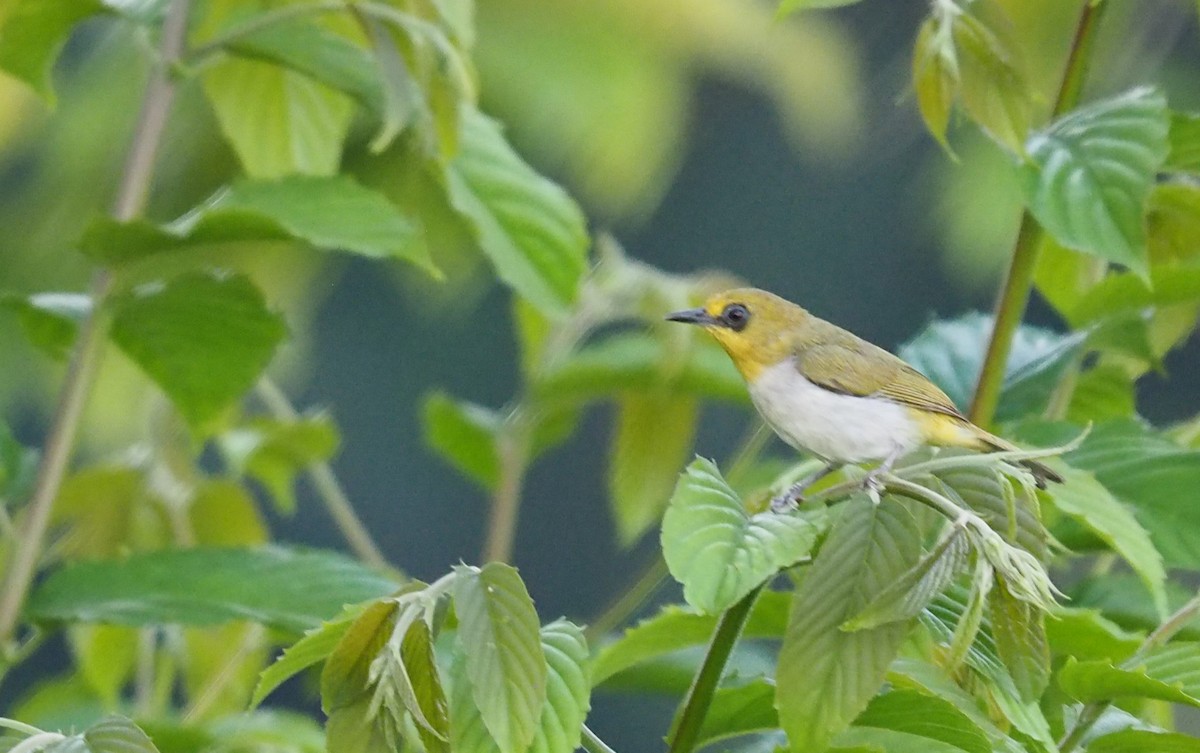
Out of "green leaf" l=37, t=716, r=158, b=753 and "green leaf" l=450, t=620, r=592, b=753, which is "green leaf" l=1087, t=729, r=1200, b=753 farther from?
"green leaf" l=37, t=716, r=158, b=753

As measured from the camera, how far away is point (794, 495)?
1.70 feet

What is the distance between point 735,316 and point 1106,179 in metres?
0.18

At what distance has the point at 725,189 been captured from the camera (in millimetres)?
5230

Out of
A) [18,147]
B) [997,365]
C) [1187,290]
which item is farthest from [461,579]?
[18,147]

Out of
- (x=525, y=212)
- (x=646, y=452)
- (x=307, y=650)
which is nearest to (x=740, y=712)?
(x=307, y=650)

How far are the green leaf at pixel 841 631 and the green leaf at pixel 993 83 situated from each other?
0.20 m

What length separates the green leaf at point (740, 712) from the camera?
513mm

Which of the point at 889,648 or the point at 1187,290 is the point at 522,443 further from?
the point at 889,648

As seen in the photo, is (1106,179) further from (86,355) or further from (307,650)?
(86,355)

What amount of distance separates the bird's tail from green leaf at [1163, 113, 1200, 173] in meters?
0.16

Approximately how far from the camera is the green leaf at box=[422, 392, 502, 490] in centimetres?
108

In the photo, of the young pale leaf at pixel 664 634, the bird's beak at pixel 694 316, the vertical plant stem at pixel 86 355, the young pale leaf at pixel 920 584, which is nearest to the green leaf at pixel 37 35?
the vertical plant stem at pixel 86 355

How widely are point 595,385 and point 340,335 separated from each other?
13.7 ft

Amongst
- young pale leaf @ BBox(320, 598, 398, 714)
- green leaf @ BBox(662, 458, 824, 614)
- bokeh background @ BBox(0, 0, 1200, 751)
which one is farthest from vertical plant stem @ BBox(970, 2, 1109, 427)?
bokeh background @ BBox(0, 0, 1200, 751)
